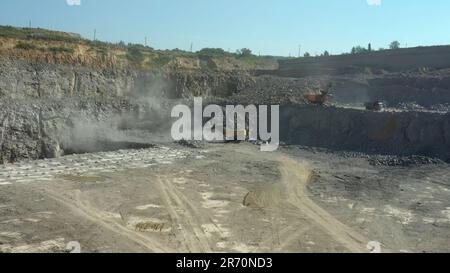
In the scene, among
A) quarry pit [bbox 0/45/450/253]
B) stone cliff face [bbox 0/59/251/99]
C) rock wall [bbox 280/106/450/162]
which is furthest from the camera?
stone cliff face [bbox 0/59/251/99]

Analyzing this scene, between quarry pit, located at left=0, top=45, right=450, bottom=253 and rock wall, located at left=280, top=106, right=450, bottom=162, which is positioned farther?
rock wall, located at left=280, top=106, right=450, bottom=162

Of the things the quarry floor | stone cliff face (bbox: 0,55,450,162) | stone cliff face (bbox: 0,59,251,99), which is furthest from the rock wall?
stone cliff face (bbox: 0,59,251,99)

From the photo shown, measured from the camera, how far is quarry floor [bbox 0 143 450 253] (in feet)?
33.4

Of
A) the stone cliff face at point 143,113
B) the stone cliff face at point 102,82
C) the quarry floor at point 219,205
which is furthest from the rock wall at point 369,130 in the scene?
the stone cliff face at point 102,82

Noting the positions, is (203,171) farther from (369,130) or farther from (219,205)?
(369,130)

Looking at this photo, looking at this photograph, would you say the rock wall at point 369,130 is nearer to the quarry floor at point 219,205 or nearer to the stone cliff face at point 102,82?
the quarry floor at point 219,205

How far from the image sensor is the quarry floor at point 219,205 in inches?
401

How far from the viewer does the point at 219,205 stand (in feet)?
43.1

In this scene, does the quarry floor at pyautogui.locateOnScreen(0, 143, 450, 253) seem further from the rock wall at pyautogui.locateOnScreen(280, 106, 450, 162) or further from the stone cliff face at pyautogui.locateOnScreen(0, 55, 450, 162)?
the stone cliff face at pyautogui.locateOnScreen(0, 55, 450, 162)

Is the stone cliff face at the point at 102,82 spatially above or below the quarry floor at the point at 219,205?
above

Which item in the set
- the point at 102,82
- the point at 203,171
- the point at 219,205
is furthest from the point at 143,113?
the point at 219,205

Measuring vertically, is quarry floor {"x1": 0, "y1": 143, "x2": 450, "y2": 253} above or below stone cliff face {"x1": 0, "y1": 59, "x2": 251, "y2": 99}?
below

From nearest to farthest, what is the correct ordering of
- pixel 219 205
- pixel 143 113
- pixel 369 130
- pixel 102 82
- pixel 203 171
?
pixel 219 205 < pixel 203 171 < pixel 369 130 < pixel 143 113 < pixel 102 82
